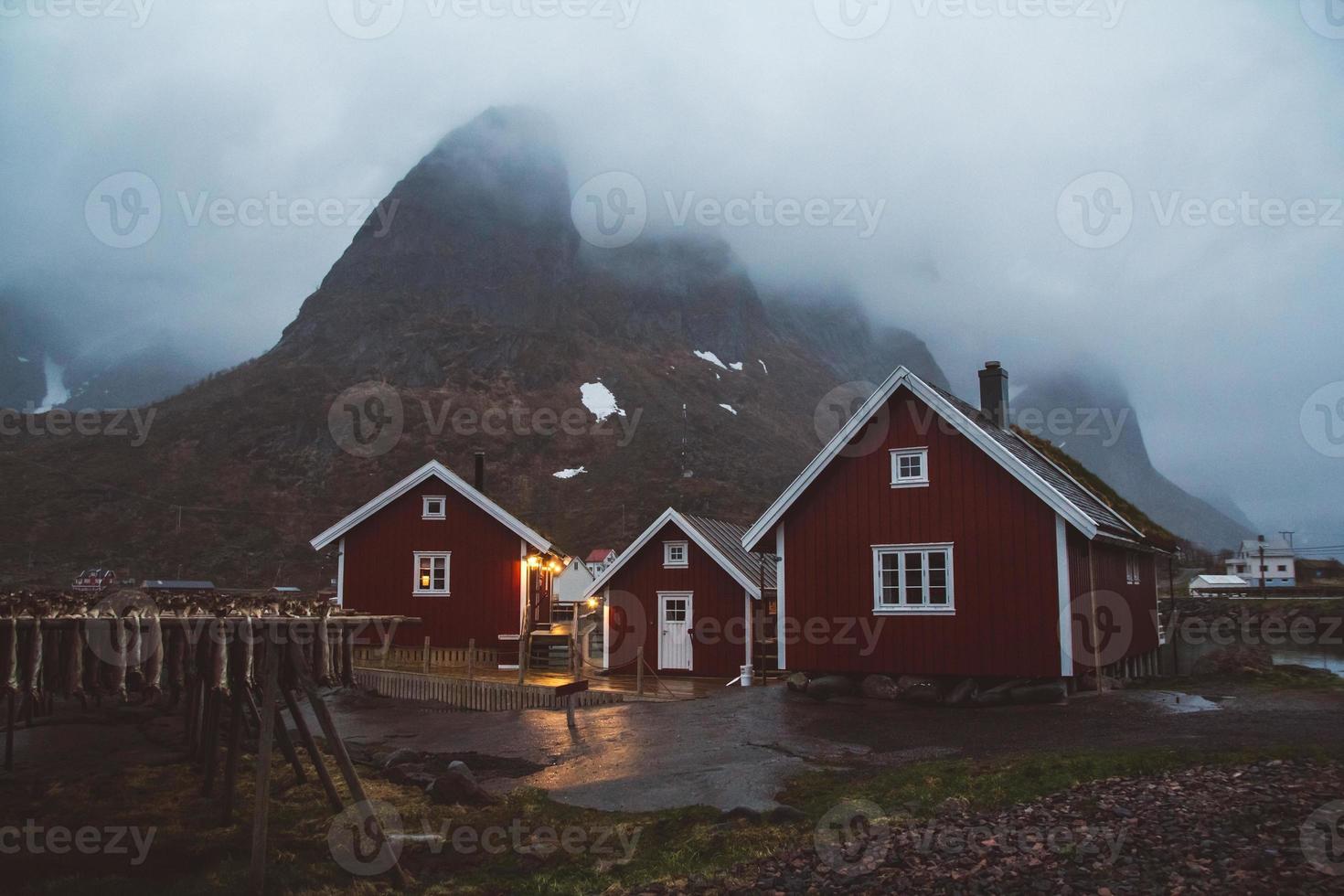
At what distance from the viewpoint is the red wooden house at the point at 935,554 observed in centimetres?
1912

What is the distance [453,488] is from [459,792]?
20135 millimetres

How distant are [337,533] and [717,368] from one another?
13001 cm

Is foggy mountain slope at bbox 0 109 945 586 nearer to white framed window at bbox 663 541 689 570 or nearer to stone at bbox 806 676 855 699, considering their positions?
white framed window at bbox 663 541 689 570

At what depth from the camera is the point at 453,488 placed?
3166 centimetres

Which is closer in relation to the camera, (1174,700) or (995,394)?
(1174,700)

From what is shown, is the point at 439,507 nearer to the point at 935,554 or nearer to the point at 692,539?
the point at 692,539

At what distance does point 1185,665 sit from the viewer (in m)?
29.9

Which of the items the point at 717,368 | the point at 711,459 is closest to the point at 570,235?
the point at 717,368

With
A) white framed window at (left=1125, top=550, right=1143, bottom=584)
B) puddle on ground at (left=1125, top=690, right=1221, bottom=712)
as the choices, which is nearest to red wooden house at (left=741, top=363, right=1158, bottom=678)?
puddle on ground at (left=1125, top=690, right=1221, bottom=712)

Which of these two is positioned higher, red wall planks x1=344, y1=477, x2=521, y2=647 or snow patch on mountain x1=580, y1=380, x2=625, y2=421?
snow patch on mountain x1=580, y1=380, x2=625, y2=421

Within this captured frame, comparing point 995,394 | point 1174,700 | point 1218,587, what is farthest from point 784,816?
point 1218,587

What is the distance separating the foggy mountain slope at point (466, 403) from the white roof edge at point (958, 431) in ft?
208

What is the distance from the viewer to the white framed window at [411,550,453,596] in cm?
3166

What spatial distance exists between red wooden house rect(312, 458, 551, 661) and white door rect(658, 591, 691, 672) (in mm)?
4812
